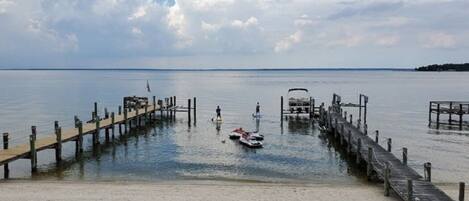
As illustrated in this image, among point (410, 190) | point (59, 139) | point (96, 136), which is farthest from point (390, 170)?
point (96, 136)

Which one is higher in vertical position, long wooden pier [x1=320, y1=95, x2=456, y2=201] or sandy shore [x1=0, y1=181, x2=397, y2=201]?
long wooden pier [x1=320, y1=95, x2=456, y2=201]

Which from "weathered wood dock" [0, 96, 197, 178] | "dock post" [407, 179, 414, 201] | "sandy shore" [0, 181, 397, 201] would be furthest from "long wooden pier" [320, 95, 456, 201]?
"weathered wood dock" [0, 96, 197, 178]

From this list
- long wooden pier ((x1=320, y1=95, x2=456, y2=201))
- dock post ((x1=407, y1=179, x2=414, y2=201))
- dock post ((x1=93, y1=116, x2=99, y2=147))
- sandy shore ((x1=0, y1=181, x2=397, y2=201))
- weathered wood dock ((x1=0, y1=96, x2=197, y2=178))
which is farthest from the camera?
dock post ((x1=93, y1=116, x2=99, y2=147))

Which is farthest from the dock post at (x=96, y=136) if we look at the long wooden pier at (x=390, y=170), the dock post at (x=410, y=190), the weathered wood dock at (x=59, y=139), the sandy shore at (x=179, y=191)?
the dock post at (x=410, y=190)

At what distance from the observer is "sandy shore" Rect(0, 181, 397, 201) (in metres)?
21.9

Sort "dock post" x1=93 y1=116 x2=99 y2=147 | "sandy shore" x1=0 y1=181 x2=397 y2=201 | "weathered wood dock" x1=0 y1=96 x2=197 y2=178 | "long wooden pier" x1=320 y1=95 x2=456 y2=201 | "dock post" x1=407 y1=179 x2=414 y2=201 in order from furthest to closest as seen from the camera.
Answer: "dock post" x1=93 y1=116 x2=99 y2=147, "weathered wood dock" x1=0 y1=96 x2=197 y2=178, "sandy shore" x1=0 y1=181 x2=397 y2=201, "long wooden pier" x1=320 y1=95 x2=456 y2=201, "dock post" x1=407 y1=179 x2=414 y2=201

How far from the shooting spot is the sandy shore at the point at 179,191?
71.8 ft

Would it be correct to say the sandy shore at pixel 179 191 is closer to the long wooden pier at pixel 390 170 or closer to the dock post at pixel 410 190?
the long wooden pier at pixel 390 170

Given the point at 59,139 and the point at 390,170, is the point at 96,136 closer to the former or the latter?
the point at 59,139

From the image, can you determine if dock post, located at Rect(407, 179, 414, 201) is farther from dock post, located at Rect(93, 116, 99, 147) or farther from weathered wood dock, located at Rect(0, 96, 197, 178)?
dock post, located at Rect(93, 116, 99, 147)

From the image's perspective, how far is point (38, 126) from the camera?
1986 inches

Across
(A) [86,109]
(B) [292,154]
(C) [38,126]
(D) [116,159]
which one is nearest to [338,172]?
(B) [292,154]

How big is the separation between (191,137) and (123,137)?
567cm

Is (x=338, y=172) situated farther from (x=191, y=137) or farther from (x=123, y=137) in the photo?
(x=123, y=137)
